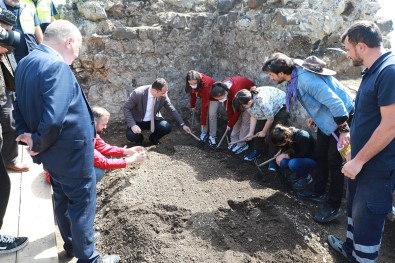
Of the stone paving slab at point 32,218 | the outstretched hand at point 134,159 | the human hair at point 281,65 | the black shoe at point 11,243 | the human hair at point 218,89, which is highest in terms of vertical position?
the human hair at point 281,65

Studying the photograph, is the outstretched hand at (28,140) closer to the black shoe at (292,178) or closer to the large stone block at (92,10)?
the black shoe at (292,178)

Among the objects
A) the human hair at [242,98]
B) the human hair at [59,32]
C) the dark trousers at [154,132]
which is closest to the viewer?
the human hair at [59,32]

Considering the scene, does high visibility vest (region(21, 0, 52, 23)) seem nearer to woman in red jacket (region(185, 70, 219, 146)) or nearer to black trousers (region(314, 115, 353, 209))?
woman in red jacket (region(185, 70, 219, 146))

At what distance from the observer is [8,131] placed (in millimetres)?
3822

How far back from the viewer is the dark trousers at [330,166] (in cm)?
364

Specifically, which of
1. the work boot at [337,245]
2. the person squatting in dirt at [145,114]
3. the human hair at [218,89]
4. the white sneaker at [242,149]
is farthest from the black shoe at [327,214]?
the person squatting in dirt at [145,114]

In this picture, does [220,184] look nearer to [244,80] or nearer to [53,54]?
[244,80]

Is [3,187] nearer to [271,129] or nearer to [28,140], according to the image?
[28,140]

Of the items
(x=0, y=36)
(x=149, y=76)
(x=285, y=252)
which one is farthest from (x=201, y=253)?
(x=149, y=76)

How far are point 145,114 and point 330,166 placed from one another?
2.96 metres

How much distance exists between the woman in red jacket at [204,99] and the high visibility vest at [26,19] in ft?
7.26

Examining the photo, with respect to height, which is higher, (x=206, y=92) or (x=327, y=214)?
(x=206, y=92)

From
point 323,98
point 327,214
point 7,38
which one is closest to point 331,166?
point 327,214

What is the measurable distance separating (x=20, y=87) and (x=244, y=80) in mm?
3523
